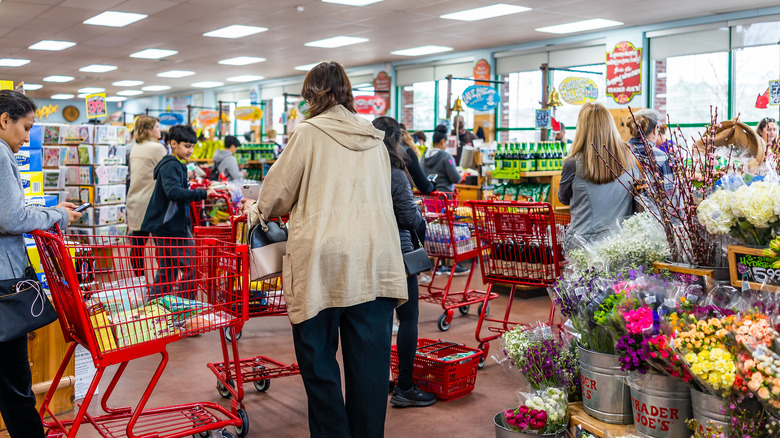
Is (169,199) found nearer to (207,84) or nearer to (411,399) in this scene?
(411,399)

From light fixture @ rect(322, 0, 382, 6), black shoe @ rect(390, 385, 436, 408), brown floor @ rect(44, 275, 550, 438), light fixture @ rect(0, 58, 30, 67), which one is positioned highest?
light fixture @ rect(0, 58, 30, 67)

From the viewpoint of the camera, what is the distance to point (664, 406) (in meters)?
2.14

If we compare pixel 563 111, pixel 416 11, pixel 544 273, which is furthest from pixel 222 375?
pixel 563 111

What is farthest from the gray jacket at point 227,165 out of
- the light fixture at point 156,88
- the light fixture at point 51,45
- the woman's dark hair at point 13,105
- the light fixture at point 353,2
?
the light fixture at point 156,88

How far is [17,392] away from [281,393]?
155 cm

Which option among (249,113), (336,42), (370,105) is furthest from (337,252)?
(249,113)

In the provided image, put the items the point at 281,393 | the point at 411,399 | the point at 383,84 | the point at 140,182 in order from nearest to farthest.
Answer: the point at 411,399 < the point at 281,393 < the point at 140,182 < the point at 383,84

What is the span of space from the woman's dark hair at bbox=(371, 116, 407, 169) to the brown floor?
1229 mm

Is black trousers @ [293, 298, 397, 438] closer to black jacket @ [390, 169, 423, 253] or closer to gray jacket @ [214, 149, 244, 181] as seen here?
black jacket @ [390, 169, 423, 253]

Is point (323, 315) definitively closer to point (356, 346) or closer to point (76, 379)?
point (356, 346)

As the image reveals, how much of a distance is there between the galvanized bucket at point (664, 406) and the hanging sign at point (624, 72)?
943cm

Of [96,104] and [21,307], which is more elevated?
[96,104]

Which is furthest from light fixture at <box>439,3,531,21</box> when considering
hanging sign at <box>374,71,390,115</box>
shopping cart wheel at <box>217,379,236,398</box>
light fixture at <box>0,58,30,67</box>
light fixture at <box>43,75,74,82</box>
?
light fixture at <box>43,75,74,82</box>

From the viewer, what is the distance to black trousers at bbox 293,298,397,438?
8.27 feet
